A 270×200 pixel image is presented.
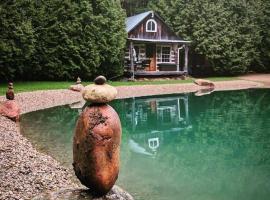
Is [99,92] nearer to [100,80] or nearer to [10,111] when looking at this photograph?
[100,80]

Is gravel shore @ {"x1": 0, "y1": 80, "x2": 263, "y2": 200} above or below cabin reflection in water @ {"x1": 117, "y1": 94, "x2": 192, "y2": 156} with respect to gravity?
above

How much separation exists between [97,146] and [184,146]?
26.8ft

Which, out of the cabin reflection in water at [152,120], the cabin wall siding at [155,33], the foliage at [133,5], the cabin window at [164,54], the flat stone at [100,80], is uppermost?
the foliage at [133,5]

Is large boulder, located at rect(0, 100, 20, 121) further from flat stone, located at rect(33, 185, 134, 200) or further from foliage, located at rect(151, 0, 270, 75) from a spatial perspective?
foliage, located at rect(151, 0, 270, 75)

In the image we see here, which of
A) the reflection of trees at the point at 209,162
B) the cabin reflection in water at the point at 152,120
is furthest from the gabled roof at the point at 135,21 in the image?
A: the reflection of trees at the point at 209,162

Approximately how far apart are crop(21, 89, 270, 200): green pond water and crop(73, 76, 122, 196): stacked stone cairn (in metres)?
3.07

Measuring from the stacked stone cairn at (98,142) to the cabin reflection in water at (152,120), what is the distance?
265 inches

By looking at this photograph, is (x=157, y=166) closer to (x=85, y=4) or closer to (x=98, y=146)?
(x=98, y=146)

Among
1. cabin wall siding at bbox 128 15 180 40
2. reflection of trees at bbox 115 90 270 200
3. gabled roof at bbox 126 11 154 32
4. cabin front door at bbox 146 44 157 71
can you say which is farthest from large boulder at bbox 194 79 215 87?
reflection of trees at bbox 115 90 270 200

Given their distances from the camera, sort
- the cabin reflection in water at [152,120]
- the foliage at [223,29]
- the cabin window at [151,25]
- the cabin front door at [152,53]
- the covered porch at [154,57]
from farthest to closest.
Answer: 1. the foliage at [223,29]
2. the cabin front door at [152,53]
3. the cabin window at [151,25]
4. the covered porch at [154,57]
5. the cabin reflection in water at [152,120]

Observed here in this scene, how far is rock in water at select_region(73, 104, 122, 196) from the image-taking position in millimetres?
5004

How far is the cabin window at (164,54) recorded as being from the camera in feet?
124

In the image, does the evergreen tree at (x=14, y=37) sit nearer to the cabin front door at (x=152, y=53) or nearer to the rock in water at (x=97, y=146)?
the cabin front door at (x=152, y=53)

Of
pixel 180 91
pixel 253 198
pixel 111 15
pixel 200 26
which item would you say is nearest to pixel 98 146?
pixel 253 198
